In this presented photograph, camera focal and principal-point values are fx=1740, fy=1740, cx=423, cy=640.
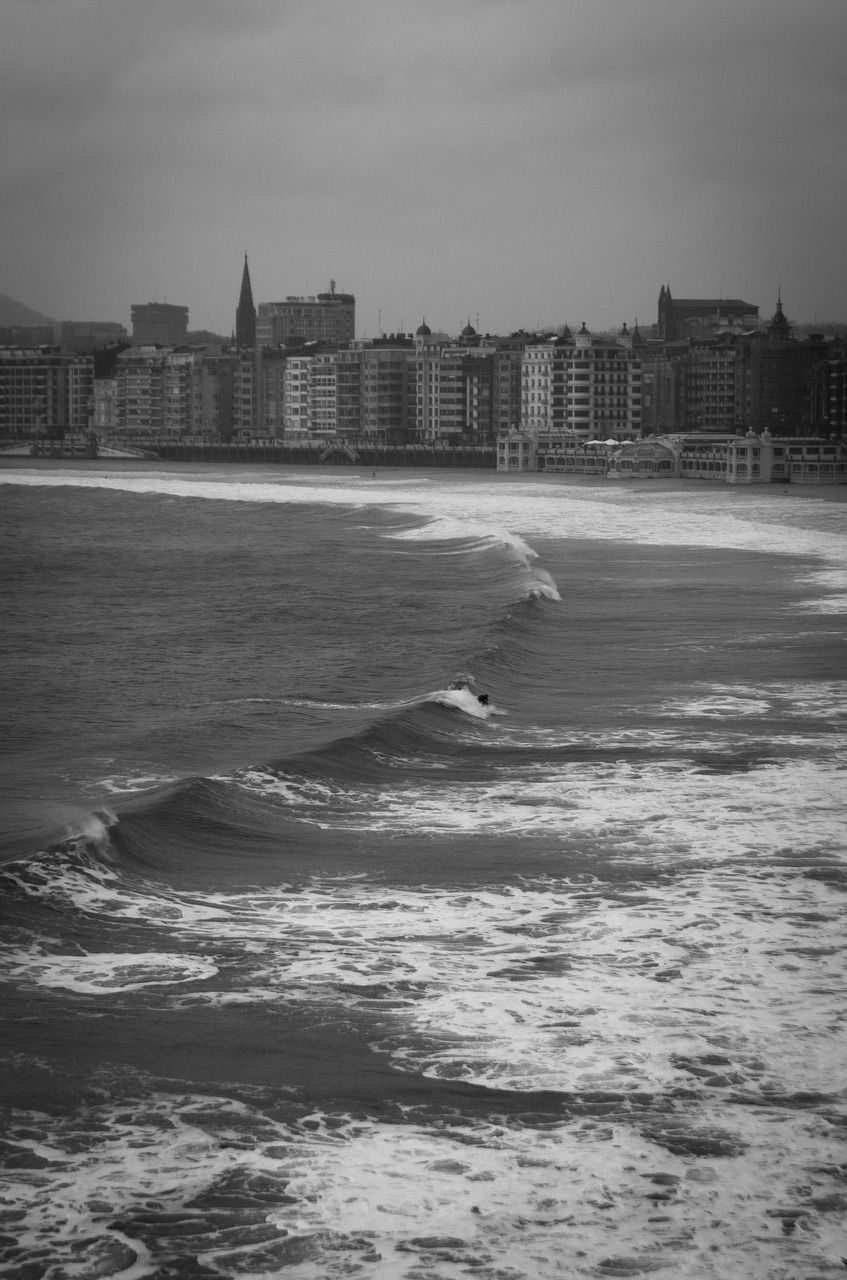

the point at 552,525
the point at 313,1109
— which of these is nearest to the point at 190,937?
the point at 313,1109

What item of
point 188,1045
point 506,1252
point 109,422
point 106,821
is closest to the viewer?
point 506,1252

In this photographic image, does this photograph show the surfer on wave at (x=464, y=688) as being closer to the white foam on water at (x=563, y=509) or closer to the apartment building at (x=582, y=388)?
the white foam on water at (x=563, y=509)

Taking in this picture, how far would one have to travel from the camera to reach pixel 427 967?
842 centimetres

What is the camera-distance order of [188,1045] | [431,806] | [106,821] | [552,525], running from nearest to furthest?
[188,1045]
[106,821]
[431,806]
[552,525]

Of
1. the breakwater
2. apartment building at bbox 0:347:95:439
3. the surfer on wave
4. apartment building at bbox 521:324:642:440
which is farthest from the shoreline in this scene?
the surfer on wave

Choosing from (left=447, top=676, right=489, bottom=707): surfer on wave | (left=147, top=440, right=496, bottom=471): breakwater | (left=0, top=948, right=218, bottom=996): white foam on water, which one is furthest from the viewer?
(left=147, top=440, right=496, bottom=471): breakwater

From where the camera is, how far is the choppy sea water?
6.00m

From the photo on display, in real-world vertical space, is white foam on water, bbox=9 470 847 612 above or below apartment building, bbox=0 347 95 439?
below

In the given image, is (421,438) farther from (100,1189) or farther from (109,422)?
(100,1189)

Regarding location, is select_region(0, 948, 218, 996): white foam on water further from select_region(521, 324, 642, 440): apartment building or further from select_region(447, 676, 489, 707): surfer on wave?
select_region(521, 324, 642, 440): apartment building

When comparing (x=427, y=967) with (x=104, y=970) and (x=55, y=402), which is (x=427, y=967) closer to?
(x=104, y=970)

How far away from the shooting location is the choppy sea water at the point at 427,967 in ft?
19.7

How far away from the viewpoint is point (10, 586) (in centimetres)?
3328

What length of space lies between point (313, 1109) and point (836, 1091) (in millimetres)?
2079
